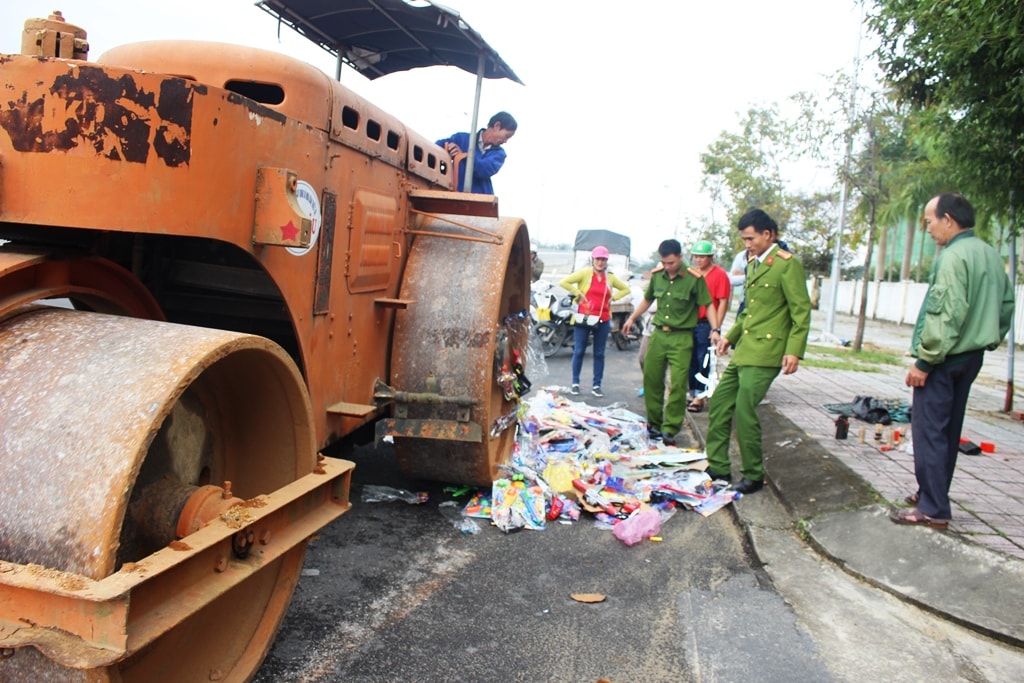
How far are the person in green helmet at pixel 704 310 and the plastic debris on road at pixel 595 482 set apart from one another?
1499 mm

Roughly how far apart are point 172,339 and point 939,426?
3637mm

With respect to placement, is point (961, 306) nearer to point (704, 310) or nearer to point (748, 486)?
point (748, 486)

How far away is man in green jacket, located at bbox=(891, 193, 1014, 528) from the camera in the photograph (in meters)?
3.94

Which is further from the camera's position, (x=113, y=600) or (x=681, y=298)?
(x=681, y=298)

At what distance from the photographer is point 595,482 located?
16.4ft

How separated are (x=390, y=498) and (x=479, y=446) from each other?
2.52 feet

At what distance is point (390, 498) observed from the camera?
448 cm

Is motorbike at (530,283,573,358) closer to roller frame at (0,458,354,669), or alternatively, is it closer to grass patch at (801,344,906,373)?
grass patch at (801,344,906,373)

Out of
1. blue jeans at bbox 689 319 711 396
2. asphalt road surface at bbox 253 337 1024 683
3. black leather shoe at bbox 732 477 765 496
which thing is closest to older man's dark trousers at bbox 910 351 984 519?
asphalt road surface at bbox 253 337 1024 683

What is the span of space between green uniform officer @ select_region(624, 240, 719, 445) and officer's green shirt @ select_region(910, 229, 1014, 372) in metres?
2.66

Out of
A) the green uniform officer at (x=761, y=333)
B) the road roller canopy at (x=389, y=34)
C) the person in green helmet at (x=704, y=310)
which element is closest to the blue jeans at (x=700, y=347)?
the person in green helmet at (x=704, y=310)

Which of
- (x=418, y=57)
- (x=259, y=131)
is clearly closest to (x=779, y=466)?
(x=418, y=57)

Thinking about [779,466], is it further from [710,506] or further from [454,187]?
[454,187]

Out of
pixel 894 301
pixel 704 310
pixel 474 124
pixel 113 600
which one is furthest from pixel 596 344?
pixel 894 301
